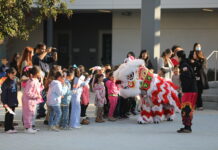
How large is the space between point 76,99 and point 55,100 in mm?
758

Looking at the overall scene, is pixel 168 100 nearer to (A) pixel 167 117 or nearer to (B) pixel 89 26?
(A) pixel 167 117

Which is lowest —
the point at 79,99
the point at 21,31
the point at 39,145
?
the point at 39,145

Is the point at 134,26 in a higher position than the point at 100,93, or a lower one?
higher

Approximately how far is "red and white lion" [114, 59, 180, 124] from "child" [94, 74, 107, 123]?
0.47 meters

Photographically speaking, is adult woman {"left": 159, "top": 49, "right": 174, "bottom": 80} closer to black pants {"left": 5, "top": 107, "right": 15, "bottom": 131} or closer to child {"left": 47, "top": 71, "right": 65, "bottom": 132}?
child {"left": 47, "top": 71, "right": 65, "bottom": 132}

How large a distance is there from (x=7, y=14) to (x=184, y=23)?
1477cm

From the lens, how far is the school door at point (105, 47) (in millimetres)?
29163

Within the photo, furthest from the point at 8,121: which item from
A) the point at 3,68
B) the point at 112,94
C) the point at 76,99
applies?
the point at 3,68

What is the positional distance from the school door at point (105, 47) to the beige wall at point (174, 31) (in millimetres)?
2805

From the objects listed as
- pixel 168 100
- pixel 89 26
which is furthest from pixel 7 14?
pixel 89 26

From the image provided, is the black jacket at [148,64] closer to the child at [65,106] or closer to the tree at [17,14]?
the tree at [17,14]

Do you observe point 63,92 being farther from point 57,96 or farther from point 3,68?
point 3,68

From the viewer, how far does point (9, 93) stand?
1123 cm

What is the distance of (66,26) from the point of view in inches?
1179
